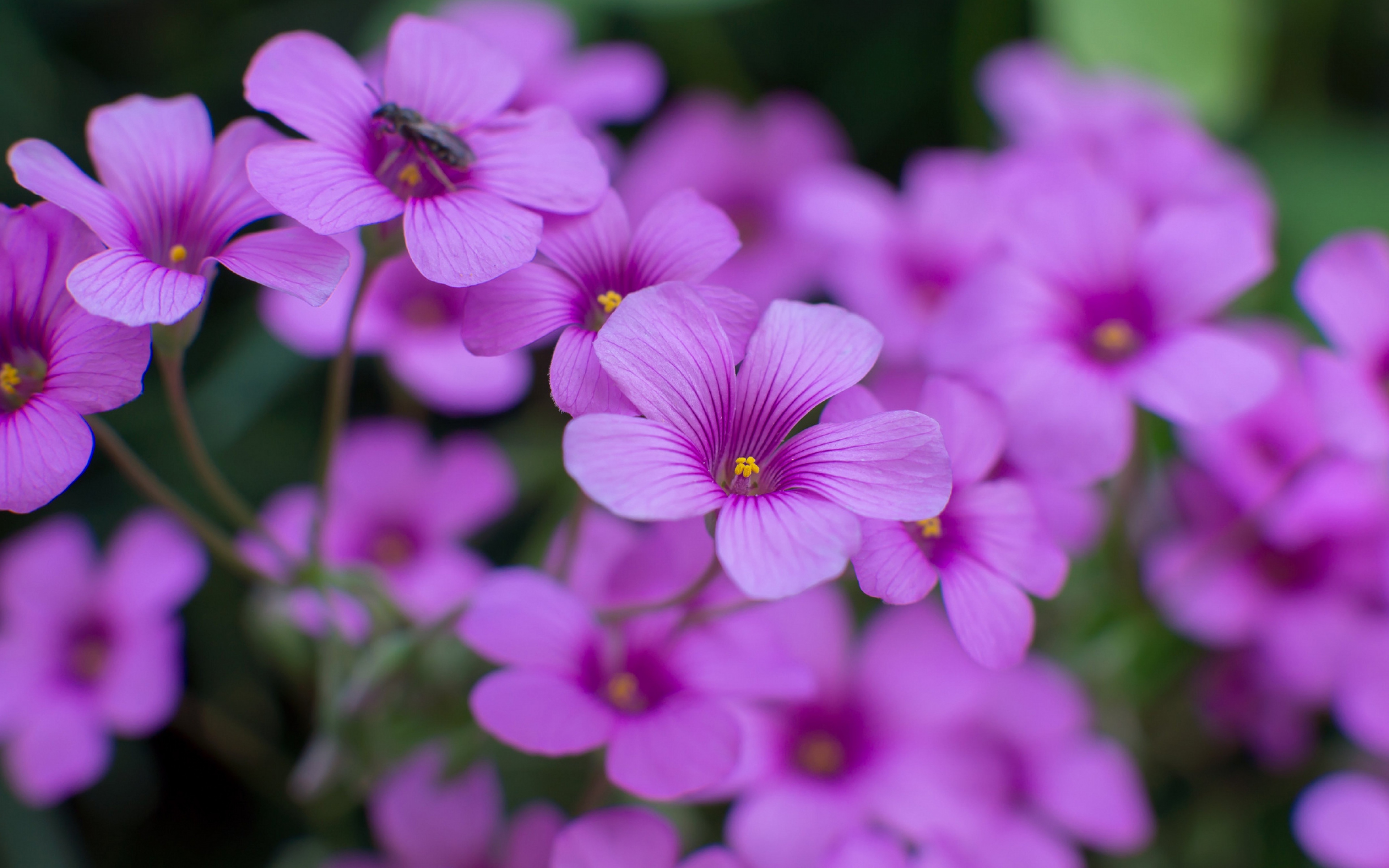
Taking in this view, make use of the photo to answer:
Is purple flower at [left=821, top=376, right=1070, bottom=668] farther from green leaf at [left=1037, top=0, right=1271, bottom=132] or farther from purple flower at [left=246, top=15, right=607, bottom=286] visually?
green leaf at [left=1037, top=0, right=1271, bottom=132]

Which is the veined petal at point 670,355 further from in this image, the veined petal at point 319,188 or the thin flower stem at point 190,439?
the thin flower stem at point 190,439

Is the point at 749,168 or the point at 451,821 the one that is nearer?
the point at 451,821

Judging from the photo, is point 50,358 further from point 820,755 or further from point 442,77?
point 820,755

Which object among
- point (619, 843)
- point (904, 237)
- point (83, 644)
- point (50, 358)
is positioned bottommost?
point (83, 644)

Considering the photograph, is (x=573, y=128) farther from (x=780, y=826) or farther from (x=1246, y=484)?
(x=1246, y=484)

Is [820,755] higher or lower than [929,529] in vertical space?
lower

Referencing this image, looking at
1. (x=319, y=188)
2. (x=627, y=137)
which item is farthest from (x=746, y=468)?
(x=627, y=137)

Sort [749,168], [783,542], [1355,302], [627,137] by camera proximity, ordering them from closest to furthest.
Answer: [783,542]
[1355,302]
[749,168]
[627,137]
